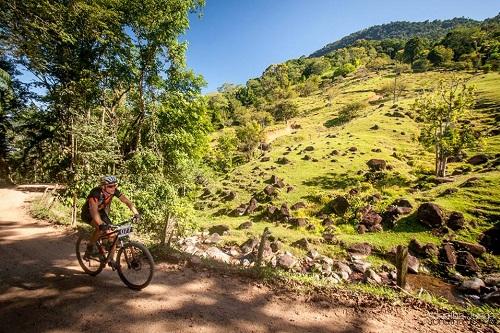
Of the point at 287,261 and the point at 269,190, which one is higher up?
the point at 269,190

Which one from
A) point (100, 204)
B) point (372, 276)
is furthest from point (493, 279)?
point (100, 204)

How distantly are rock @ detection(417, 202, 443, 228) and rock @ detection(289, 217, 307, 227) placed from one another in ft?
32.8

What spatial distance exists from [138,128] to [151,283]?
11397 millimetres

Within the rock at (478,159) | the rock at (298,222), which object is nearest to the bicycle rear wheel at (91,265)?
the rock at (298,222)

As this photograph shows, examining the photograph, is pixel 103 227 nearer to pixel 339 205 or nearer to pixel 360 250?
pixel 360 250

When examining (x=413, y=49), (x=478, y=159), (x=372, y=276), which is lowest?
(x=372, y=276)

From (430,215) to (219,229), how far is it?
18801 millimetres

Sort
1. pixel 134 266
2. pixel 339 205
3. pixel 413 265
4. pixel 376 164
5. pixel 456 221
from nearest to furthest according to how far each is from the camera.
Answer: pixel 134 266 → pixel 413 265 → pixel 456 221 → pixel 339 205 → pixel 376 164

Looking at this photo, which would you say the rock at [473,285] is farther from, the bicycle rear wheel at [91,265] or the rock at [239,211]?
the rock at [239,211]

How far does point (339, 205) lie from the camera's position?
32812 mm

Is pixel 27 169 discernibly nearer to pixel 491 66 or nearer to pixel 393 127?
pixel 393 127

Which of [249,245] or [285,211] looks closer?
[249,245]

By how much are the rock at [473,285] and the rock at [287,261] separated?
10237mm

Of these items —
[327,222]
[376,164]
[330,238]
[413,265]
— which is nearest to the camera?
[413,265]
